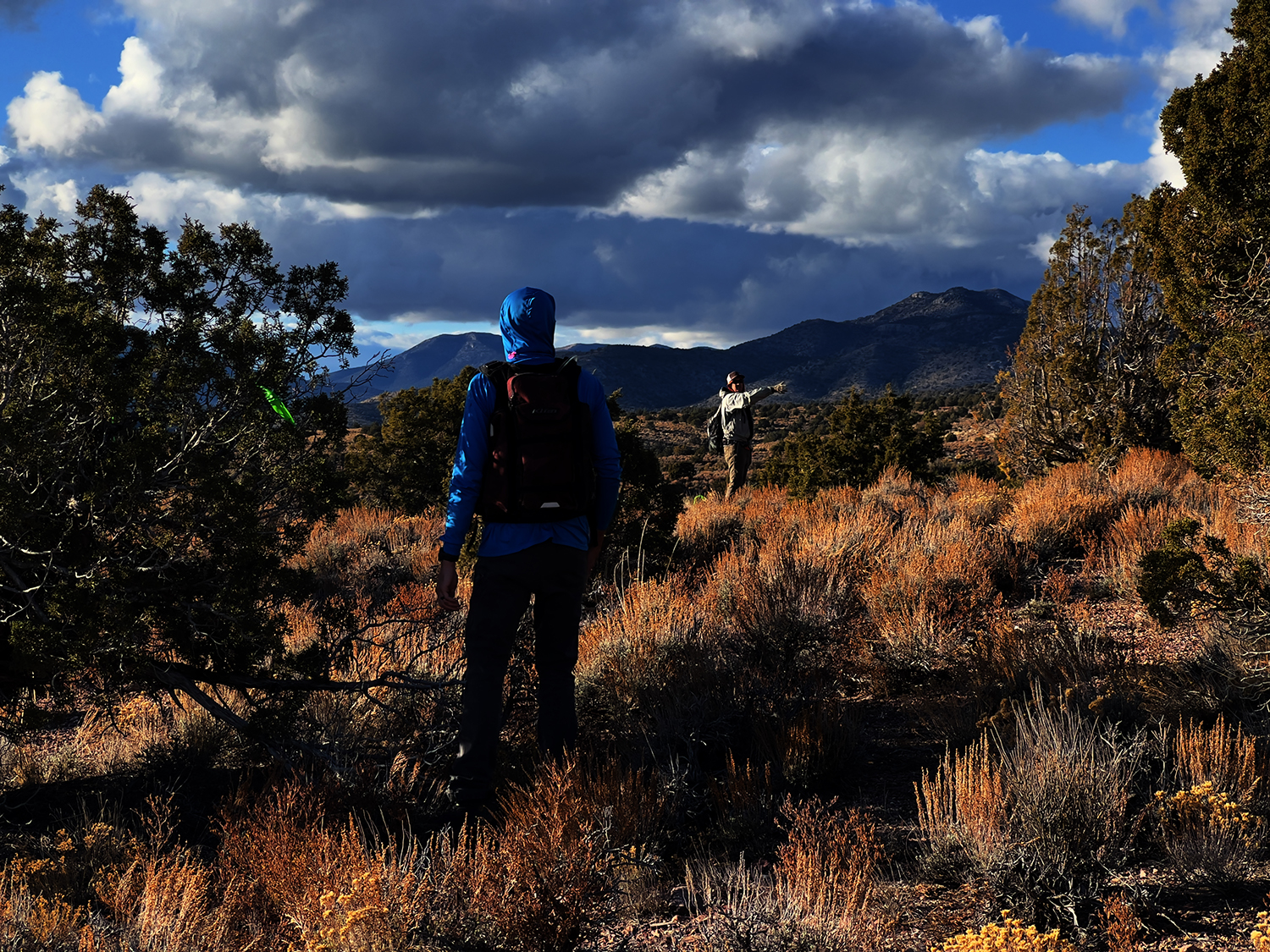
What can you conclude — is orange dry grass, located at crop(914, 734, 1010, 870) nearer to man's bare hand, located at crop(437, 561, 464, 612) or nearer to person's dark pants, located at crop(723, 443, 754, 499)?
man's bare hand, located at crop(437, 561, 464, 612)

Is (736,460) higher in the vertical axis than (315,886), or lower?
higher

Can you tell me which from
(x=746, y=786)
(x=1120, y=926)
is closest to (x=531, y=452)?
(x=746, y=786)

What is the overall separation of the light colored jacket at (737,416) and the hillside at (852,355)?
105799mm

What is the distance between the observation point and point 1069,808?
307 cm

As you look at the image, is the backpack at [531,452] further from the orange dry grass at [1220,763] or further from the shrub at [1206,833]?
the orange dry grass at [1220,763]

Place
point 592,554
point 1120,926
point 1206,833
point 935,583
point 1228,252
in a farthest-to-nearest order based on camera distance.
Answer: point 935,583 < point 1228,252 < point 592,554 < point 1206,833 < point 1120,926

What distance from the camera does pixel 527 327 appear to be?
3.66 meters

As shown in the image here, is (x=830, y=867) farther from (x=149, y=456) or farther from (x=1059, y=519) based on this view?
(x=1059, y=519)

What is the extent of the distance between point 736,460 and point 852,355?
137961mm

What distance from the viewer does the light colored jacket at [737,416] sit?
12.9 metres

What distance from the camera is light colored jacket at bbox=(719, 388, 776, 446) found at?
12.9 m

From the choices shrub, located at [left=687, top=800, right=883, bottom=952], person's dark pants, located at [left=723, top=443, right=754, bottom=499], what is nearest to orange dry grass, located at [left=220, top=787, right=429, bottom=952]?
shrub, located at [left=687, top=800, right=883, bottom=952]

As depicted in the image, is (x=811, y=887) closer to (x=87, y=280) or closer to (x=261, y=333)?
(x=261, y=333)

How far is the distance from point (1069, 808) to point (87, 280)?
4.60m
